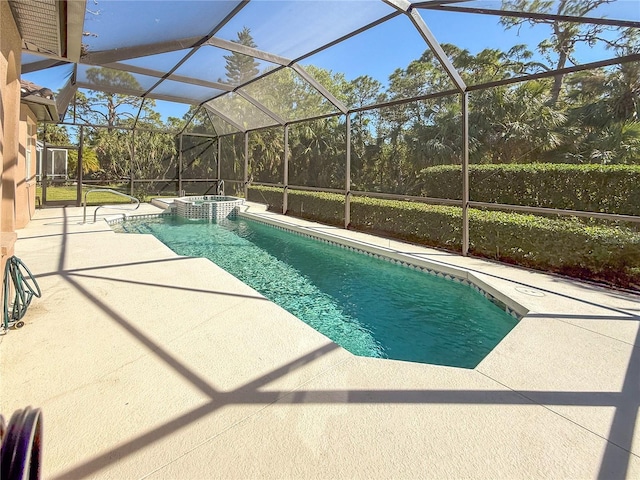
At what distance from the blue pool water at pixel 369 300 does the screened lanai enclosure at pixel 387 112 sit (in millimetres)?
1651

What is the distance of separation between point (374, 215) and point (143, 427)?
758 cm

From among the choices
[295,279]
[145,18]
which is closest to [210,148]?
[145,18]

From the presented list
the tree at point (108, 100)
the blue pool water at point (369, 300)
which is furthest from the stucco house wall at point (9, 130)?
the tree at point (108, 100)

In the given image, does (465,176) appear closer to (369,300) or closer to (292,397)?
(369,300)

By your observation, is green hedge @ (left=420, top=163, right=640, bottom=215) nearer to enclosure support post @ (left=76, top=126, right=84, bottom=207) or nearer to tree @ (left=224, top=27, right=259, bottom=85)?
tree @ (left=224, top=27, right=259, bottom=85)

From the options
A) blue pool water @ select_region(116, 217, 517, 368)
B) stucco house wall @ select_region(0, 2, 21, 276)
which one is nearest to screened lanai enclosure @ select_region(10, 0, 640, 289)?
stucco house wall @ select_region(0, 2, 21, 276)

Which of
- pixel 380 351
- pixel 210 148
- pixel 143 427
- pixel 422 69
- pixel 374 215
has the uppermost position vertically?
pixel 422 69

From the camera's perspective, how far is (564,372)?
8.46 ft

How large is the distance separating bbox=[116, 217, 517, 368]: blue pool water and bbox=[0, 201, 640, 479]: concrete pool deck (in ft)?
2.24

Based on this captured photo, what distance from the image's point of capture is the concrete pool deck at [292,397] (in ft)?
5.65

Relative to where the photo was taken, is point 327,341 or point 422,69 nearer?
point 327,341

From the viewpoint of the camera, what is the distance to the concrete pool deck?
1.72m

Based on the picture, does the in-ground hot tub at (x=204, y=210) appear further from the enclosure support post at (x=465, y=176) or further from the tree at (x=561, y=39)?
the tree at (x=561, y=39)

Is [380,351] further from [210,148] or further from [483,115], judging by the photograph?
[210,148]
